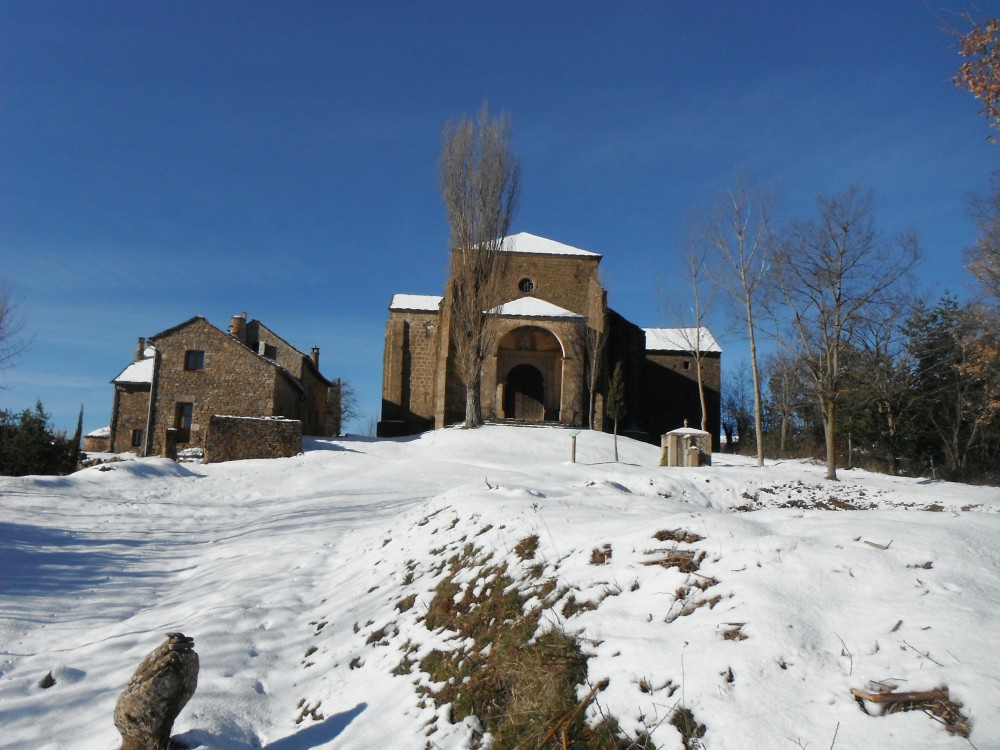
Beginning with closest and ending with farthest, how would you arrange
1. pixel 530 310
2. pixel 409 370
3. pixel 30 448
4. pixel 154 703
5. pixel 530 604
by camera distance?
1. pixel 154 703
2. pixel 530 604
3. pixel 30 448
4. pixel 530 310
5. pixel 409 370

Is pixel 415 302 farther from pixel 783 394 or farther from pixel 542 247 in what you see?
pixel 783 394

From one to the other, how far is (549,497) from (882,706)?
553 cm

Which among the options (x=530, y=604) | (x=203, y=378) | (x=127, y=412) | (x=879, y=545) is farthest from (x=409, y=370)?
(x=879, y=545)

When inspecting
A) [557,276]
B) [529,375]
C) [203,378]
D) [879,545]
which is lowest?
[879,545]

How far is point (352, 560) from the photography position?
29.7 feet

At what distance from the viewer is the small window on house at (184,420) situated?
2919 cm

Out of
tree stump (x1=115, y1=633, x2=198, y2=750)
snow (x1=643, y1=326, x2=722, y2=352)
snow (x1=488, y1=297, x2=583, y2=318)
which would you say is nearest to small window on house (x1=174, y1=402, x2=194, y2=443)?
snow (x1=488, y1=297, x2=583, y2=318)

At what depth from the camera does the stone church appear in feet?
104

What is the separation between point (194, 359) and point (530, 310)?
1533 cm

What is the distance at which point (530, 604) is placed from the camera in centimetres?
470

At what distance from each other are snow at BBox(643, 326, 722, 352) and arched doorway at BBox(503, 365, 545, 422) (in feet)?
41.1

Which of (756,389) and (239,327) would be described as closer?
(756,389)

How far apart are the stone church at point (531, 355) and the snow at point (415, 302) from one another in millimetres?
62

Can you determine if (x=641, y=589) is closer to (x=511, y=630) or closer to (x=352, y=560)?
(x=511, y=630)
